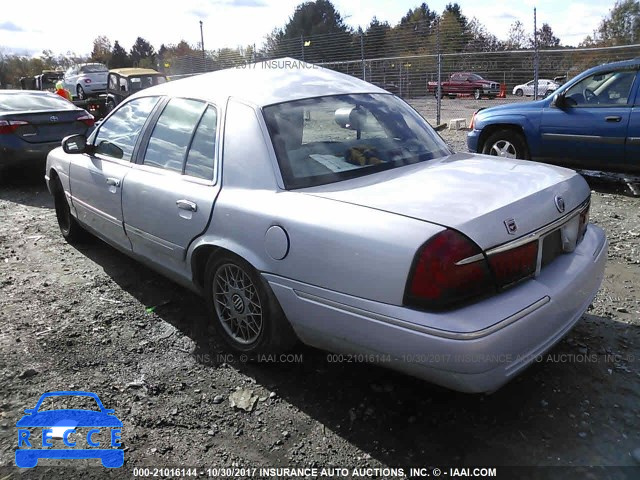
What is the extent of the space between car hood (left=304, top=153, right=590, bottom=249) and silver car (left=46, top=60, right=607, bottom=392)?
0.4 inches

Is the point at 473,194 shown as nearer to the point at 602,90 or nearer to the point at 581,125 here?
the point at 581,125

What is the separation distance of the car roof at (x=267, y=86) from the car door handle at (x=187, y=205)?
2.08 ft

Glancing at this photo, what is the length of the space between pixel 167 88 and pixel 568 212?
278 cm

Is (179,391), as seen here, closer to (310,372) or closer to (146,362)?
(146,362)

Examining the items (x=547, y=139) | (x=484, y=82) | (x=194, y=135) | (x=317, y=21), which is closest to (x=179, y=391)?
(x=194, y=135)

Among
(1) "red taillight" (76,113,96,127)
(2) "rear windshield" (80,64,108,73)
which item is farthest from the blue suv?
(2) "rear windshield" (80,64,108,73)

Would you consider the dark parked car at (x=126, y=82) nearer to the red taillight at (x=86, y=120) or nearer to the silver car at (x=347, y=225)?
the red taillight at (x=86, y=120)

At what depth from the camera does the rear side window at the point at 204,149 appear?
3.17 meters

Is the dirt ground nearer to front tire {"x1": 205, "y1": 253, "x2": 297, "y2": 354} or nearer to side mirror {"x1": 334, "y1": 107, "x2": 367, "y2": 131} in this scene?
front tire {"x1": 205, "y1": 253, "x2": 297, "y2": 354}

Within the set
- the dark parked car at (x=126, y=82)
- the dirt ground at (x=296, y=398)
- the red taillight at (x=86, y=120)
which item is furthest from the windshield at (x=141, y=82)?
the dirt ground at (x=296, y=398)

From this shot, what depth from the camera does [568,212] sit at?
273 cm

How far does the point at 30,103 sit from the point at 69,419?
25.0ft

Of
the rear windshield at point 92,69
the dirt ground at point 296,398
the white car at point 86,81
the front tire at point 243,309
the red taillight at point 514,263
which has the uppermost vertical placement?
the rear windshield at point 92,69

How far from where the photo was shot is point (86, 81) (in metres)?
23.3
